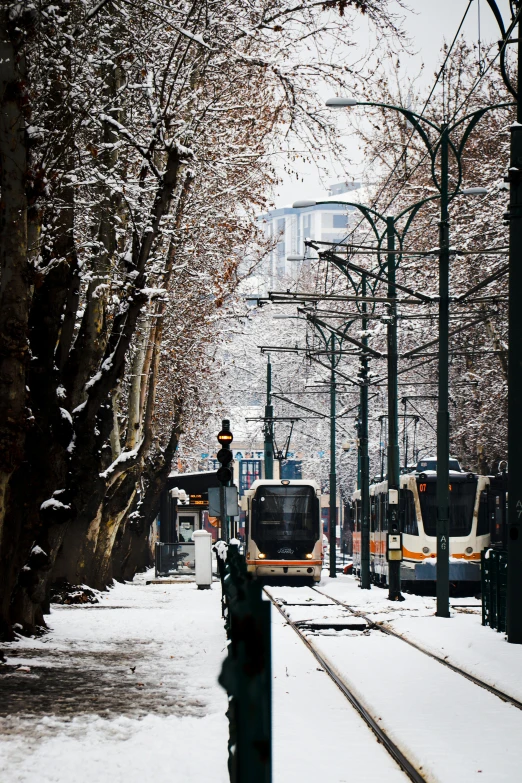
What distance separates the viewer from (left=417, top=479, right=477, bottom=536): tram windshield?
33844 millimetres

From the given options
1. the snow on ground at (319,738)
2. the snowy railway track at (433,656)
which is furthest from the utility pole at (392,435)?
the snow on ground at (319,738)

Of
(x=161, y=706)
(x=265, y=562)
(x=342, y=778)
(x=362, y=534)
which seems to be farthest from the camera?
(x=265, y=562)

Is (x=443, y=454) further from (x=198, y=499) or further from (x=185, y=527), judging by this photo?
(x=185, y=527)

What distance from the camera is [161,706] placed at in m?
11.5

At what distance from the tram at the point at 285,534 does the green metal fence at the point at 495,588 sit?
17.5 meters

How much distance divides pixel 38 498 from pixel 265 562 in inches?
927

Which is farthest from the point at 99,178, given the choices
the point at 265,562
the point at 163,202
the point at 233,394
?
the point at 233,394

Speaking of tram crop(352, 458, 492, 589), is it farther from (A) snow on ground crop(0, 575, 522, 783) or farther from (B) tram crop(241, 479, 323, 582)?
(A) snow on ground crop(0, 575, 522, 783)

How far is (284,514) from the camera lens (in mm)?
39406

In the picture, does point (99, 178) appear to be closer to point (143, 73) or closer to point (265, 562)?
point (143, 73)

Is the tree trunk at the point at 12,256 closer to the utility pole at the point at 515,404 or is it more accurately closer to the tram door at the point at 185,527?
the utility pole at the point at 515,404

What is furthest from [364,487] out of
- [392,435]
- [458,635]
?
[458,635]

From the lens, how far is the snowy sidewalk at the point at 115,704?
28.1 feet

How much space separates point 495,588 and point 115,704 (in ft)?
32.5
